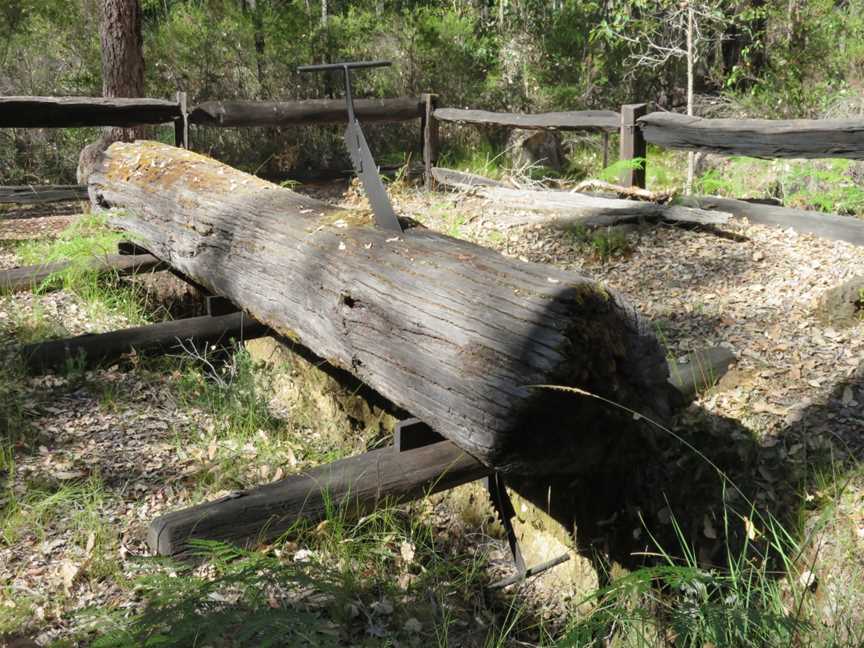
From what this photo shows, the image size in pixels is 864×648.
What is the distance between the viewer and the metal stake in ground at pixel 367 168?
3998mm

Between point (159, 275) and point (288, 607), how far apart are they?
3.85 metres

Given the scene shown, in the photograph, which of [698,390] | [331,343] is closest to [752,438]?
[698,390]

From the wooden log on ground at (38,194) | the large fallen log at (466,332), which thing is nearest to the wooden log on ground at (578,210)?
the large fallen log at (466,332)

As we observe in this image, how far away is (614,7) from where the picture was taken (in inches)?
532

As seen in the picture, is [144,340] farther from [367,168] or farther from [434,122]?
[434,122]

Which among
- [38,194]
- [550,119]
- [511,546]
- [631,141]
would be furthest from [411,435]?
[38,194]

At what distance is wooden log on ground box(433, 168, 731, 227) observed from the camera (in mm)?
6926

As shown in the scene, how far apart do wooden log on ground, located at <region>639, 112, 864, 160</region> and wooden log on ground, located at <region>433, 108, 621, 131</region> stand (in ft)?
1.45

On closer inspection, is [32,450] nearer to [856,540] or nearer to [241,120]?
[856,540]

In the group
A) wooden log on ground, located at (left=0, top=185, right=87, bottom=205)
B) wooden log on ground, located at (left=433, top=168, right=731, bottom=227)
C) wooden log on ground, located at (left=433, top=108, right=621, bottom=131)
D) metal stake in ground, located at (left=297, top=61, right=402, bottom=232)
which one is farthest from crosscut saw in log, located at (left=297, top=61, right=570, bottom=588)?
wooden log on ground, located at (left=0, top=185, right=87, bottom=205)

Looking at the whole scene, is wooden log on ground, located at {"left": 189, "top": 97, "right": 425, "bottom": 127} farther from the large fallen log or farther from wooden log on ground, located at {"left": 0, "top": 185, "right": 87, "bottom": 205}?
the large fallen log

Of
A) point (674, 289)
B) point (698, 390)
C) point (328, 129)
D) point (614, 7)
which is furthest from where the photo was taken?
point (614, 7)

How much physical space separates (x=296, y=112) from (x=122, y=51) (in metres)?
2.02

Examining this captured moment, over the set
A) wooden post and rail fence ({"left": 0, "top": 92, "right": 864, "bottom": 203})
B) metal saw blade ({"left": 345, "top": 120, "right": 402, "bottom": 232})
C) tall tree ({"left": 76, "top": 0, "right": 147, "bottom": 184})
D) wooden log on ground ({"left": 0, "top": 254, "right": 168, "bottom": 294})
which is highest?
tall tree ({"left": 76, "top": 0, "right": 147, "bottom": 184})
